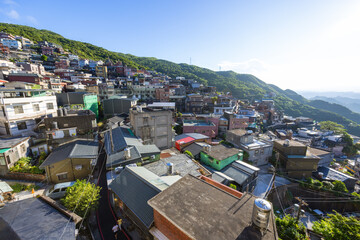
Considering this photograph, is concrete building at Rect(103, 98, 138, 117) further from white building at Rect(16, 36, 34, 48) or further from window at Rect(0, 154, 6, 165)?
white building at Rect(16, 36, 34, 48)

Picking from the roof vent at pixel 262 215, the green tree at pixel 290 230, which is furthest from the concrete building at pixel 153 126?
the roof vent at pixel 262 215

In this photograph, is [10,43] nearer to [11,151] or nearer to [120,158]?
[11,151]

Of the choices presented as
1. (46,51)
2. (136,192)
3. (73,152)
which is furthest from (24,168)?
(46,51)

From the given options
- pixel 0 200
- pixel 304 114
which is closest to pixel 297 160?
pixel 0 200

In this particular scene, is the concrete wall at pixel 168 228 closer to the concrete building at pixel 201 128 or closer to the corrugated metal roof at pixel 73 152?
the corrugated metal roof at pixel 73 152

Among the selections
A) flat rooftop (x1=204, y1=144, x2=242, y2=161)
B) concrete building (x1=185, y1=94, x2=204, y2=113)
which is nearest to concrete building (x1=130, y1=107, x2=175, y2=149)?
flat rooftop (x1=204, y1=144, x2=242, y2=161)

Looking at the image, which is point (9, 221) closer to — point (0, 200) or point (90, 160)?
point (0, 200)

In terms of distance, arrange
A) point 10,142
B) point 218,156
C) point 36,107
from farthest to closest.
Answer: point 36,107 < point 218,156 < point 10,142
